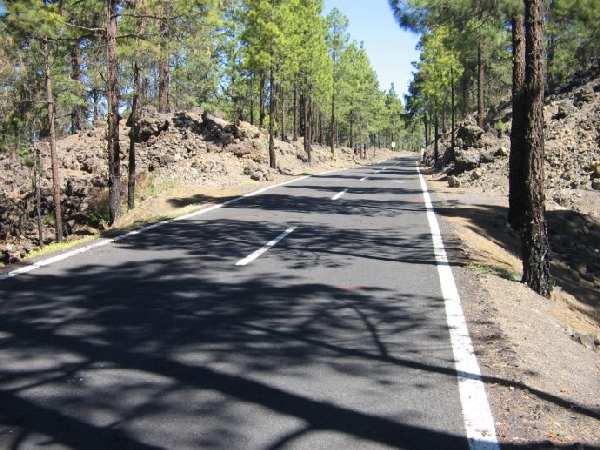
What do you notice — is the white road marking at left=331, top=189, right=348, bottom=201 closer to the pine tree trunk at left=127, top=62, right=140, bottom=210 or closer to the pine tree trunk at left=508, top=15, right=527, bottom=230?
the pine tree trunk at left=508, top=15, right=527, bottom=230

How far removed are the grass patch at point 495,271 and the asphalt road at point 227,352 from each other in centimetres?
66

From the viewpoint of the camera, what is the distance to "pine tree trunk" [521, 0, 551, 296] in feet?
25.3

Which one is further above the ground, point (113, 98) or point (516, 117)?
point (113, 98)

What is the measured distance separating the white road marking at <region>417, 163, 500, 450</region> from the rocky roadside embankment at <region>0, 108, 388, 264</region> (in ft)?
58.3

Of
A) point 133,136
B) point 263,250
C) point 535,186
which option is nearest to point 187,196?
point 133,136

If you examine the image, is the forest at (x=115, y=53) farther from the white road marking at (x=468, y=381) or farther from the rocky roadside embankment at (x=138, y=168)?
the white road marking at (x=468, y=381)

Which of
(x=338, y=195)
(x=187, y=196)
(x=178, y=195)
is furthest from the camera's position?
(x=178, y=195)

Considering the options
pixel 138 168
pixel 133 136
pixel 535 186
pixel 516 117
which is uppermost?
pixel 516 117

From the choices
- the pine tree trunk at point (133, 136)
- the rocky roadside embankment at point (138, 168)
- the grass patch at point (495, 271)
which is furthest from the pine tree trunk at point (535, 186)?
the rocky roadside embankment at point (138, 168)

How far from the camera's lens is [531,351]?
4965 millimetres

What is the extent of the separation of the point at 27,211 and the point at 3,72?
8.83 meters

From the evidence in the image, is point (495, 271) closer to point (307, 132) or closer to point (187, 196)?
point (187, 196)

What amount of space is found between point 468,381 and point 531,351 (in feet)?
3.57

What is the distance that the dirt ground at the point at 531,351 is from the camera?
3590 mm
